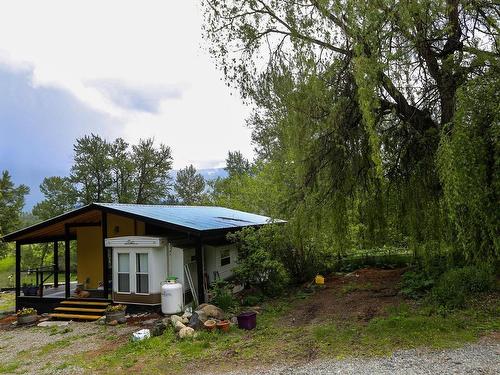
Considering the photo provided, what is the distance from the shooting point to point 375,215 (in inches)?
384

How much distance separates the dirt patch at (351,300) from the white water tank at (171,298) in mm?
2988

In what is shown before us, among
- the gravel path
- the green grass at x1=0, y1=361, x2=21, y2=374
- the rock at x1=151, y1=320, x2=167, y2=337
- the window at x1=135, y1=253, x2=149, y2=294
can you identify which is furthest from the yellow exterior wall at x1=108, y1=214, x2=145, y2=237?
the gravel path

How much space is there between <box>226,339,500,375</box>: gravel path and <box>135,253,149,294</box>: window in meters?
5.74

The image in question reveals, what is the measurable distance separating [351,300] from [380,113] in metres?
4.76

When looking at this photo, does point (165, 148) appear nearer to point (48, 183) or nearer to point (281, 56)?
point (48, 183)

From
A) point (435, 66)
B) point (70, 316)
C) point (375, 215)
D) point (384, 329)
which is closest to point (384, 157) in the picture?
point (375, 215)

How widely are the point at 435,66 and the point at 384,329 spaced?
5.34m

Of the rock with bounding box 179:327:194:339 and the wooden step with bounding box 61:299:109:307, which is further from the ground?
the wooden step with bounding box 61:299:109:307

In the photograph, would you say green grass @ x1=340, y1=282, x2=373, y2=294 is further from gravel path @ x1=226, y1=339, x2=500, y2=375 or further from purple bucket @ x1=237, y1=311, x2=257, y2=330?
gravel path @ x1=226, y1=339, x2=500, y2=375

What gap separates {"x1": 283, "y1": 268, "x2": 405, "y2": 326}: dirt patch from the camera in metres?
8.77

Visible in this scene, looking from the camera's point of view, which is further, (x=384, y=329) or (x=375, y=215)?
(x=375, y=215)

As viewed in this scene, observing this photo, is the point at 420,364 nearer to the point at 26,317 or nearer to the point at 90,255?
the point at 26,317

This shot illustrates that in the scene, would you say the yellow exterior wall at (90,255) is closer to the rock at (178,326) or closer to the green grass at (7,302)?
the green grass at (7,302)

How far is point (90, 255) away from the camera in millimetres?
14961
